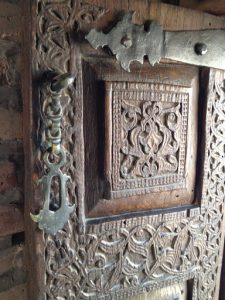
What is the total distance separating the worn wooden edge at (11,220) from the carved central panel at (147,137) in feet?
0.71

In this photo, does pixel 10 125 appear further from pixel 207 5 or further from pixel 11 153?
pixel 207 5

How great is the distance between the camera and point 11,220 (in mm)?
650

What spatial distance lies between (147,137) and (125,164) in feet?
0.29

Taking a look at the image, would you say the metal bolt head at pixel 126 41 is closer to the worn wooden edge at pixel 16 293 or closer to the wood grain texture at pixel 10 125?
the wood grain texture at pixel 10 125

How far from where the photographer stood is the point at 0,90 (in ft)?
2.02

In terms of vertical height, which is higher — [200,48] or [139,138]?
[200,48]

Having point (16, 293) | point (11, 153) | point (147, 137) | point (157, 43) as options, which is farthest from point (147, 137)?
point (16, 293)

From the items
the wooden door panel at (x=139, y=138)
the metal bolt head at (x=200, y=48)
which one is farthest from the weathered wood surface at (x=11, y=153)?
the metal bolt head at (x=200, y=48)

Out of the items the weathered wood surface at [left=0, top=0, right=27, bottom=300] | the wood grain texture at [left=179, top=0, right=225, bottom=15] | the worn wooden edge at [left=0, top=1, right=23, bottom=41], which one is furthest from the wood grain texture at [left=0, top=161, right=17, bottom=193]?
the wood grain texture at [left=179, top=0, right=225, bottom=15]

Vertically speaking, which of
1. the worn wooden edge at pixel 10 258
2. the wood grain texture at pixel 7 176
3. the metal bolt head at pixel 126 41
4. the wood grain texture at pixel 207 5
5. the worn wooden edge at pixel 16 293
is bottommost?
the worn wooden edge at pixel 16 293

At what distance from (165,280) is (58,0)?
74 cm

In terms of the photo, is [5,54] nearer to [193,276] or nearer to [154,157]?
[154,157]

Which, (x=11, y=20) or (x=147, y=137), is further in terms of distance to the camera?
(x=147, y=137)

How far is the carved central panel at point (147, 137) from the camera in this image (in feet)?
2.41
